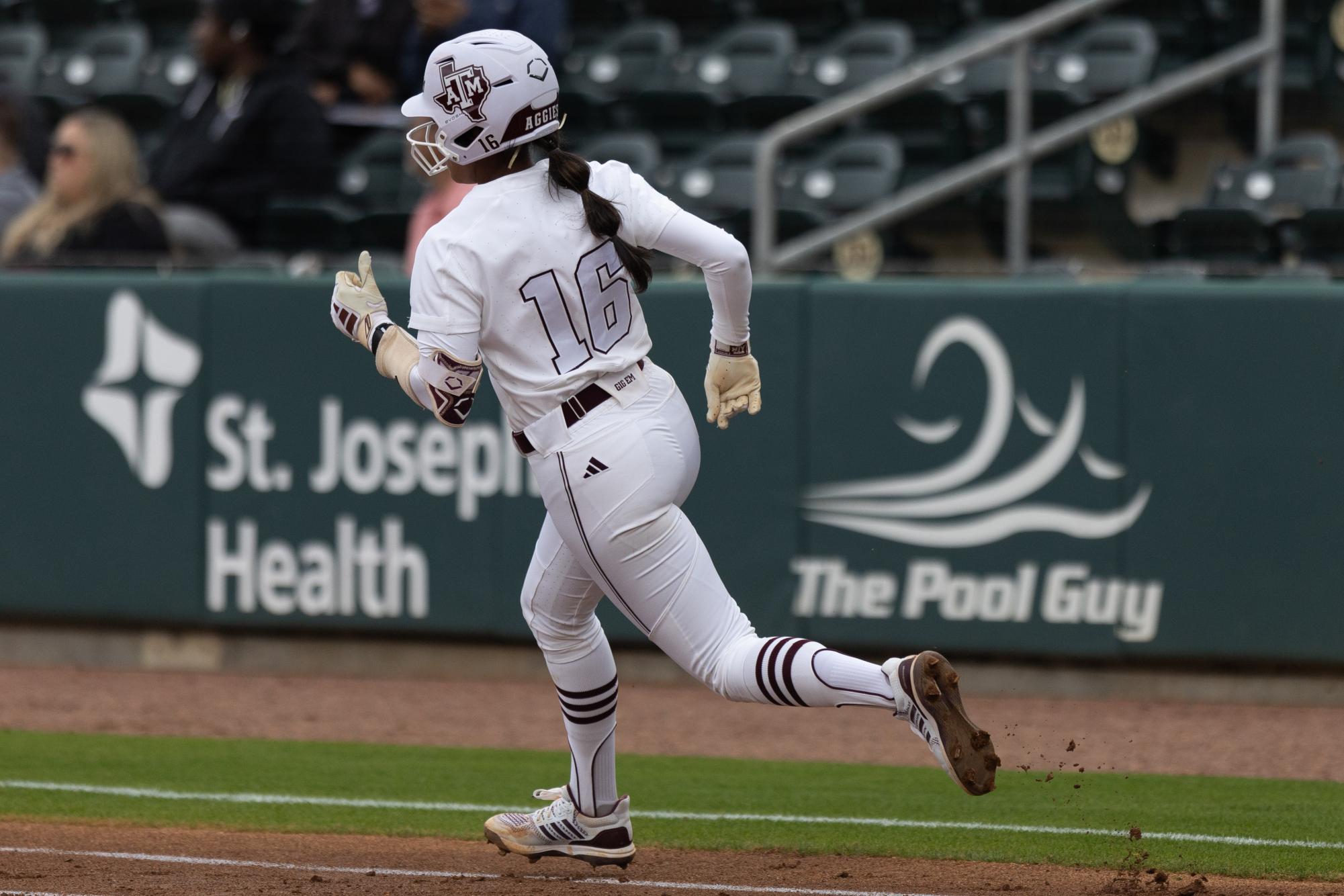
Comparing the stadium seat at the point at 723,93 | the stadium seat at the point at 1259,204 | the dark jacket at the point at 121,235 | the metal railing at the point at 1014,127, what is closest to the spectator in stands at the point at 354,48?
the stadium seat at the point at 723,93

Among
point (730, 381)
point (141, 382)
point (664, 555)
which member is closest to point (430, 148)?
point (730, 381)

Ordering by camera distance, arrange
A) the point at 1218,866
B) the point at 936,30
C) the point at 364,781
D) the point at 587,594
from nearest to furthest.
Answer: the point at 587,594 → the point at 1218,866 → the point at 364,781 → the point at 936,30

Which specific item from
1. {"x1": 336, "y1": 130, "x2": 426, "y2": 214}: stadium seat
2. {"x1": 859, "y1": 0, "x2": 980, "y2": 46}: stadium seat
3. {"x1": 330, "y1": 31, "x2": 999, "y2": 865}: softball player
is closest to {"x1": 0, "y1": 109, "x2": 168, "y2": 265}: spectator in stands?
{"x1": 336, "y1": 130, "x2": 426, "y2": 214}: stadium seat

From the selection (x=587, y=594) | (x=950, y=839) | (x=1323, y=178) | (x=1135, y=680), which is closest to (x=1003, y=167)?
(x=1323, y=178)

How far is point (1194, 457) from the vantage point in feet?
27.7

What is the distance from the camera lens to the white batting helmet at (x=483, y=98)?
185 inches

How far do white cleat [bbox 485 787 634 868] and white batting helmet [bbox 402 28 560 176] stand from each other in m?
1.88

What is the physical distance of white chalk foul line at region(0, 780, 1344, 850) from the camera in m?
5.96

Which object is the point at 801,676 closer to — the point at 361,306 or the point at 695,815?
the point at 361,306

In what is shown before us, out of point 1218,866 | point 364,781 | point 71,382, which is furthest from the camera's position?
point 71,382

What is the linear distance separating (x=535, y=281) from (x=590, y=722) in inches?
51.9

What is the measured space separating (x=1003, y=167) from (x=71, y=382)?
15.9ft

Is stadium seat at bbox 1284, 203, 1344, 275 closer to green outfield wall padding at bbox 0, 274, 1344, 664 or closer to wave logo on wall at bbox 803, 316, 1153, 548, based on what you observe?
green outfield wall padding at bbox 0, 274, 1344, 664

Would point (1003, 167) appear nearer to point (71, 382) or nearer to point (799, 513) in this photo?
point (799, 513)
